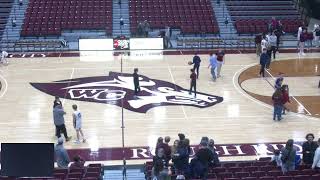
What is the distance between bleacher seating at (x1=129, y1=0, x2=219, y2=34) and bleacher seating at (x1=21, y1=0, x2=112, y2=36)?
1815mm

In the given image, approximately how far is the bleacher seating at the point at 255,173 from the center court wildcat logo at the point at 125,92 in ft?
26.9

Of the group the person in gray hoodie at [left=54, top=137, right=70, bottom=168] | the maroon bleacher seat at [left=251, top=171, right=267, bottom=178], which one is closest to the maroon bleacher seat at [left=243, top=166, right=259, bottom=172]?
the maroon bleacher seat at [left=251, top=171, right=267, bottom=178]

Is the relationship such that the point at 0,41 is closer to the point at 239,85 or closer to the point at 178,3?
the point at 178,3

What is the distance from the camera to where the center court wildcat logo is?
22594 millimetres

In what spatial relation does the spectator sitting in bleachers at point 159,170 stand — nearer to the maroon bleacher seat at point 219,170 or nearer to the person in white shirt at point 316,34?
the maroon bleacher seat at point 219,170

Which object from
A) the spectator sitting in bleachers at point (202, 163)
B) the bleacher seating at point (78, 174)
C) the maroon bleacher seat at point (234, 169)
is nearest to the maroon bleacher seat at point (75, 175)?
the bleacher seating at point (78, 174)

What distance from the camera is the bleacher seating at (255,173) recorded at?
12648mm

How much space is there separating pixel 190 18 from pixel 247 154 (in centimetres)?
2037

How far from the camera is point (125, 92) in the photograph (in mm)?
23719

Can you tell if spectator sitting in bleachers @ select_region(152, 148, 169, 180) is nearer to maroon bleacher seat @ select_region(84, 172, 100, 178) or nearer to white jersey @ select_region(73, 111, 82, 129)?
maroon bleacher seat @ select_region(84, 172, 100, 178)

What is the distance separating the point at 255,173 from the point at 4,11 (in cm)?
2822

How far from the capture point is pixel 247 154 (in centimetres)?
1759

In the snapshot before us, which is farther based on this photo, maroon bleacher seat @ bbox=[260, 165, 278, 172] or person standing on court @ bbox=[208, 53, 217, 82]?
person standing on court @ bbox=[208, 53, 217, 82]

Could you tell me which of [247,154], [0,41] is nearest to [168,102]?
[247,154]
